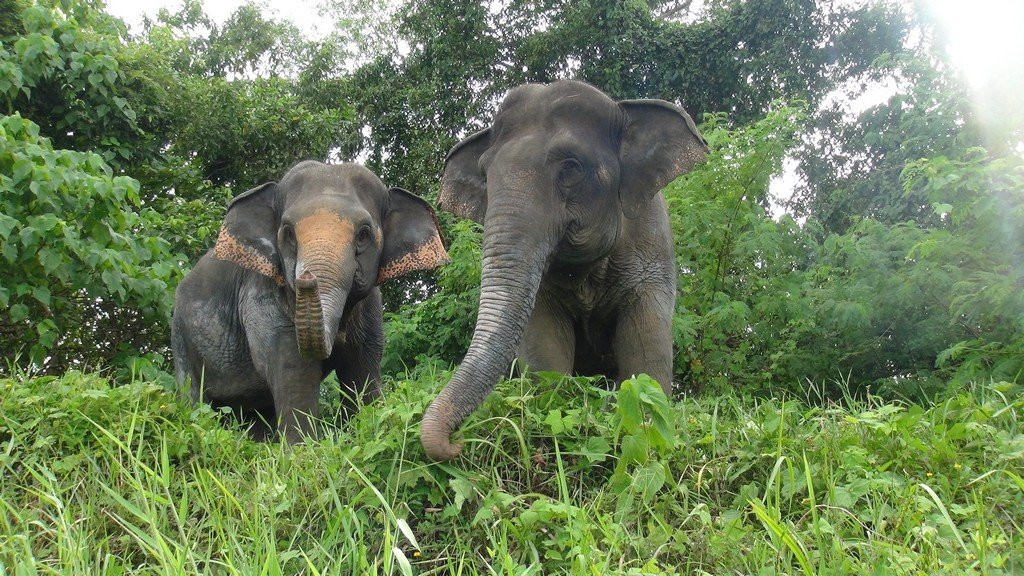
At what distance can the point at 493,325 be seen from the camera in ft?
11.4

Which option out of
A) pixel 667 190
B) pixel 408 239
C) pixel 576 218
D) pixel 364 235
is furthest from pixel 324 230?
pixel 667 190

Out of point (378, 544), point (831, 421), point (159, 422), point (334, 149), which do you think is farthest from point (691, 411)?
point (334, 149)

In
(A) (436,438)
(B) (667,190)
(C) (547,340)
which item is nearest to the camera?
(A) (436,438)

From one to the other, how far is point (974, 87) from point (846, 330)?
2.53m

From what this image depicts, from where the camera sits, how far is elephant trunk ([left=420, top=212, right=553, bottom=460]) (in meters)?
3.04

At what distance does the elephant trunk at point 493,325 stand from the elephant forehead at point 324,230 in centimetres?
125

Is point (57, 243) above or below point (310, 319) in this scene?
above

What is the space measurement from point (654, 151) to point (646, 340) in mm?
874

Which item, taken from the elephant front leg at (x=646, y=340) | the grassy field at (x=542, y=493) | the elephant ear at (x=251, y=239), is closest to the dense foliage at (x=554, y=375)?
the grassy field at (x=542, y=493)

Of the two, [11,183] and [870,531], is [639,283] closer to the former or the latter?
[870,531]

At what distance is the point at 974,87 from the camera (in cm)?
772

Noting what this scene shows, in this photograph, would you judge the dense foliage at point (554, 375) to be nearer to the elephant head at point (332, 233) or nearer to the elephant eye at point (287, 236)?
the elephant head at point (332, 233)

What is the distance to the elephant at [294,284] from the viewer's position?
4848 millimetres

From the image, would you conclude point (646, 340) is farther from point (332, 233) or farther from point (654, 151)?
point (332, 233)
